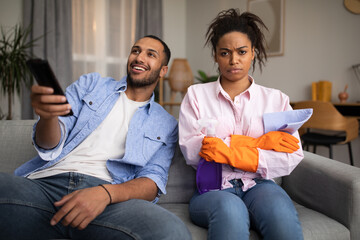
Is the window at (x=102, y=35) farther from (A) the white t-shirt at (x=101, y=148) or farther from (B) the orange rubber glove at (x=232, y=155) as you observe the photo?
(B) the orange rubber glove at (x=232, y=155)

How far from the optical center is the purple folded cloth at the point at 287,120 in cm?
113

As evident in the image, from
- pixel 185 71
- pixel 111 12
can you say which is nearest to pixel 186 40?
pixel 185 71

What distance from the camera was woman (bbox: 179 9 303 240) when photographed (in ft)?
3.16

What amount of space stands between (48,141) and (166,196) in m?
0.61

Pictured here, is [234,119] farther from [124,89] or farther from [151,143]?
[124,89]

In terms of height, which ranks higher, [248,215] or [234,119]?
[234,119]

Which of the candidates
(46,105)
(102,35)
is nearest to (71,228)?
(46,105)

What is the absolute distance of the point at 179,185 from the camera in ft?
4.56

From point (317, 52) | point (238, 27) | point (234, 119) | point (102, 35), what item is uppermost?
point (102, 35)

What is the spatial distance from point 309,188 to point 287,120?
37 centimetres

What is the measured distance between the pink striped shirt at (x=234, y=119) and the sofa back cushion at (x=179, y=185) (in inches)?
5.3

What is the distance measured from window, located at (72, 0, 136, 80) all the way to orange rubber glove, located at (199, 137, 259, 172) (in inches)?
128

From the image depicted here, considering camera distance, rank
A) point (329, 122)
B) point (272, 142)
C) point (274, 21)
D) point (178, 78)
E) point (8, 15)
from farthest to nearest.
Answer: point (178, 78) → point (274, 21) → point (8, 15) → point (329, 122) → point (272, 142)

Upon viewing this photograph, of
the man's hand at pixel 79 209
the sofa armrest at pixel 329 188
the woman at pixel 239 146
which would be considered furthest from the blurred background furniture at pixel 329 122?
the man's hand at pixel 79 209
